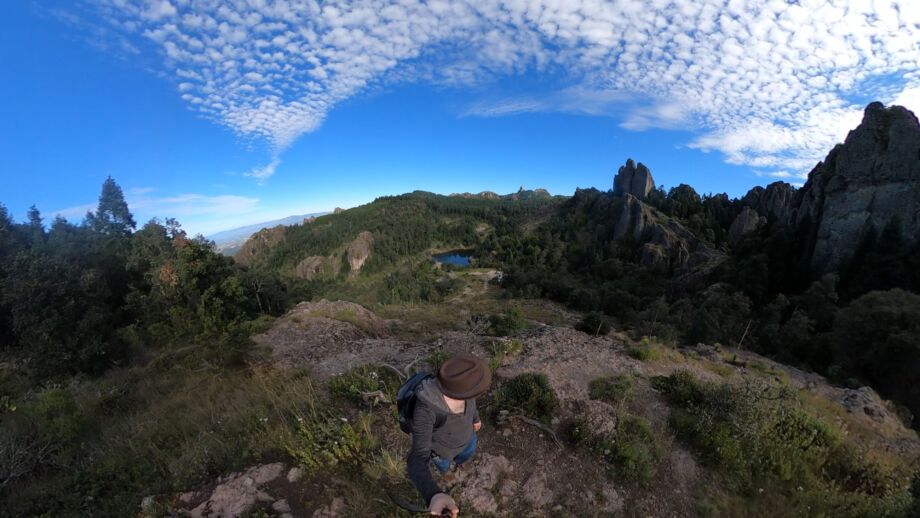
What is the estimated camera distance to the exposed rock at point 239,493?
382 centimetres

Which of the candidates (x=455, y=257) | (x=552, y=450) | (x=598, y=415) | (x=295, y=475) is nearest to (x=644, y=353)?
(x=598, y=415)

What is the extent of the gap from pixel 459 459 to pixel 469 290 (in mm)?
72076

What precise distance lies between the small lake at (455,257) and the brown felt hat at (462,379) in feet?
411

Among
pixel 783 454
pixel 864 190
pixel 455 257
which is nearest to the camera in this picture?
pixel 783 454

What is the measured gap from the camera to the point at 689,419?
638 cm

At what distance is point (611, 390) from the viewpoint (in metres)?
7.11

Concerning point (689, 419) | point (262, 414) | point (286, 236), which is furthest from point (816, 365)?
point (286, 236)

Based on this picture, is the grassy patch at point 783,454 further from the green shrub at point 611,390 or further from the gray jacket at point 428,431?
the gray jacket at point 428,431

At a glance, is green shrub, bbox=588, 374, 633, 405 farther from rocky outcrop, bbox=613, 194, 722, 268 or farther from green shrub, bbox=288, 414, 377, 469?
rocky outcrop, bbox=613, 194, 722, 268

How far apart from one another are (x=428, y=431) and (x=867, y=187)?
6232cm

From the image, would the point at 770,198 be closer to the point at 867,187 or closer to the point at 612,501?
the point at 867,187

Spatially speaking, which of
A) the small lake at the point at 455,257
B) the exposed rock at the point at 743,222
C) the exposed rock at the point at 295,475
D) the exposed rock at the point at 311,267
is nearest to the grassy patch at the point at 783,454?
the exposed rock at the point at 295,475

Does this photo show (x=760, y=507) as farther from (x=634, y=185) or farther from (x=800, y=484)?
(x=634, y=185)

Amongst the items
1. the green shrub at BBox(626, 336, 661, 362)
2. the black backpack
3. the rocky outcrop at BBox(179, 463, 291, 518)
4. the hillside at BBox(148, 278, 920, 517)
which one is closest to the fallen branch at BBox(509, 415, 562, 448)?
the hillside at BBox(148, 278, 920, 517)
